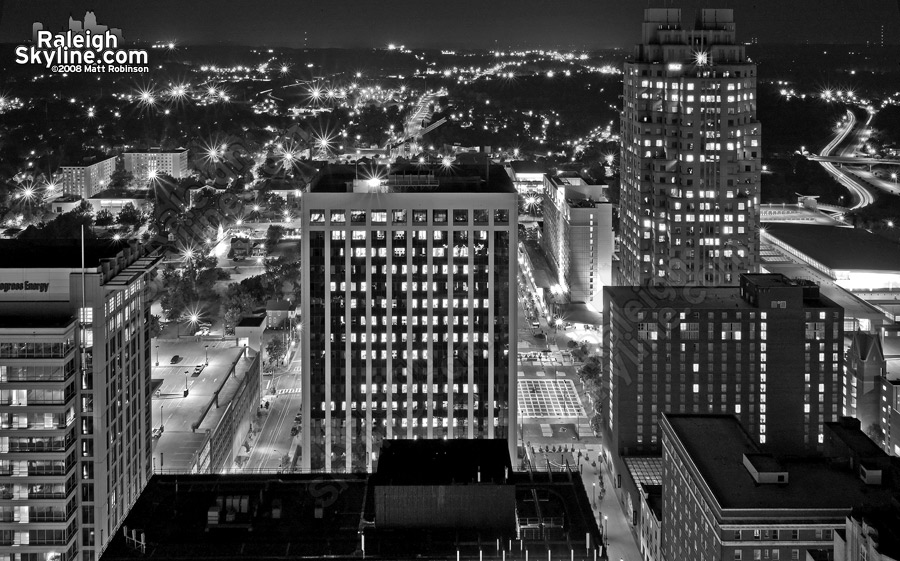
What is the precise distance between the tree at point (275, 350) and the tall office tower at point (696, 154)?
565 inches

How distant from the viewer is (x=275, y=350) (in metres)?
45.1

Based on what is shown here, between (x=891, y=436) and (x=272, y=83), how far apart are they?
9358cm

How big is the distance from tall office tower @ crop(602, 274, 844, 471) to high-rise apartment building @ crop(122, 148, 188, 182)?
52088 mm

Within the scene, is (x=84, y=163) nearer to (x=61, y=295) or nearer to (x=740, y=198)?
(x=740, y=198)

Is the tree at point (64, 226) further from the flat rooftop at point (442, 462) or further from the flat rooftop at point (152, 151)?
the flat rooftop at point (442, 462)

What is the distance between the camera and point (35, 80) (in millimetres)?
94438

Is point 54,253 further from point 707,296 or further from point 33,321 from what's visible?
point 707,296

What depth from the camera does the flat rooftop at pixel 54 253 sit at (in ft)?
65.6

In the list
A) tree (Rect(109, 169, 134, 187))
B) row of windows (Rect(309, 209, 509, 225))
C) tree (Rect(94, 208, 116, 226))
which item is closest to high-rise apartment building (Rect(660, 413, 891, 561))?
row of windows (Rect(309, 209, 509, 225))

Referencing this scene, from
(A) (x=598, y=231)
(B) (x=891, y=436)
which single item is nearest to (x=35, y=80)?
(A) (x=598, y=231)

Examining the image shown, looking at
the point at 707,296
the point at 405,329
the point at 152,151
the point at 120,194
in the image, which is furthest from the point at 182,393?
the point at 152,151

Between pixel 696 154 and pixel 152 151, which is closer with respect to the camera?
pixel 696 154

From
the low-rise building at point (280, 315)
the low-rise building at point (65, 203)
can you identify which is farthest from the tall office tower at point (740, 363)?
the low-rise building at point (65, 203)

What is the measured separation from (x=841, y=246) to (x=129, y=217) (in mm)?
38043
